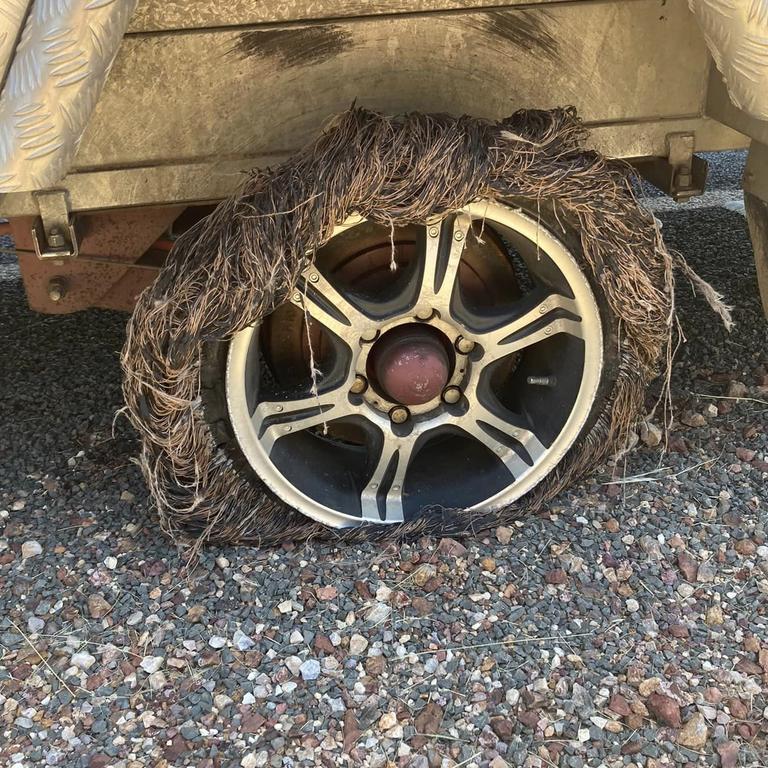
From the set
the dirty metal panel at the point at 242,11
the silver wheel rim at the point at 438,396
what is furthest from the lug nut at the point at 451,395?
the dirty metal panel at the point at 242,11

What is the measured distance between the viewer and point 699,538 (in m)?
2.51

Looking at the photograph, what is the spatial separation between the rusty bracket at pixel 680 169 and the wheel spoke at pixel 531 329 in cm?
53

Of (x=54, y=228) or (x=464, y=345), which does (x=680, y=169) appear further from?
(x=54, y=228)

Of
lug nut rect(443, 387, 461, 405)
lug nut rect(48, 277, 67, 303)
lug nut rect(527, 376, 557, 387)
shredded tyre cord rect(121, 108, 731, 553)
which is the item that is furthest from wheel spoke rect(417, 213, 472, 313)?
lug nut rect(48, 277, 67, 303)

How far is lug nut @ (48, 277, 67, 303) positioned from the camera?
248cm

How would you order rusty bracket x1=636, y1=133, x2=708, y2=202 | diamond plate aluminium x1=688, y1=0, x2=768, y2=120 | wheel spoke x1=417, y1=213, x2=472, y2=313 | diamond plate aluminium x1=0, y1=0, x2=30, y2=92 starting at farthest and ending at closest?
rusty bracket x1=636, y1=133, x2=708, y2=202 → wheel spoke x1=417, y1=213, x2=472, y2=313 → diamond plate aluminium x1=688, y1=0, x2=768, y2=120 → diamond plate aluminium x1=0, y1=0, x2=30, y2=92

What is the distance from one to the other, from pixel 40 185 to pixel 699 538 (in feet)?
6.34

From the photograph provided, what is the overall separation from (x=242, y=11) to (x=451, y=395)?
3.70ft

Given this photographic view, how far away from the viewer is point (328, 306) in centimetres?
229

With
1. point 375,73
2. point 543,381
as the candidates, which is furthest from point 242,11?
point 543,381

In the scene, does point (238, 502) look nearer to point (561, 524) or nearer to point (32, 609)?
point (32, 609)

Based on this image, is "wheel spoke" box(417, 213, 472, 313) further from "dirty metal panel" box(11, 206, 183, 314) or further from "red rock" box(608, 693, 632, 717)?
"red rock" box(608, 693, 632, 717)

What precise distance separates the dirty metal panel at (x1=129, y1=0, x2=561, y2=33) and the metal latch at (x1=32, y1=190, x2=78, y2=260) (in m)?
0.45

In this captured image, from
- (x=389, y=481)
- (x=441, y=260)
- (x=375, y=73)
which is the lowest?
(x=389, y=481)
